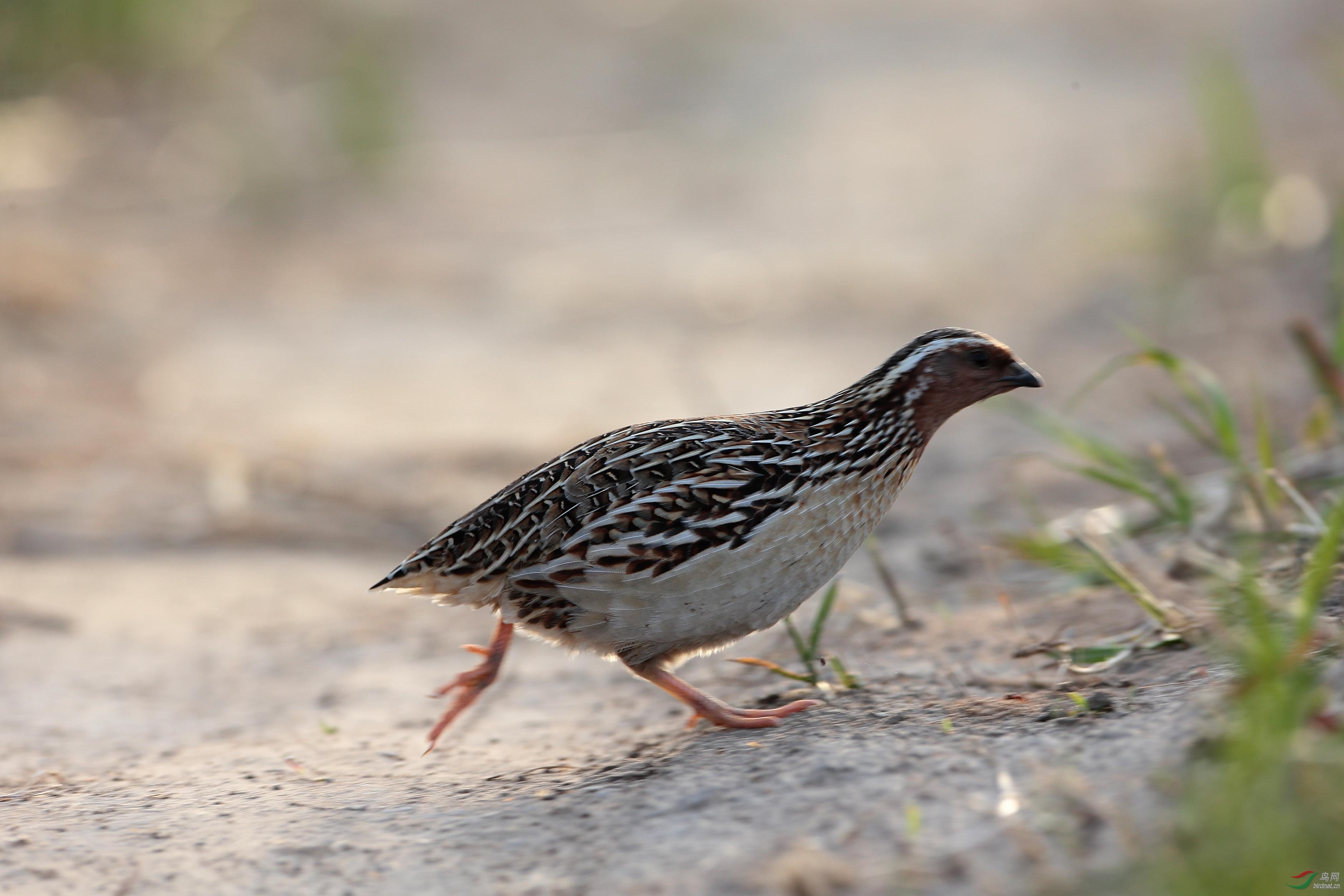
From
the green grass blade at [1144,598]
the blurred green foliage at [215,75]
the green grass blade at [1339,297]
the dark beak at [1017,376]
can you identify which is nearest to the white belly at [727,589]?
the dark beak at [1017,376]

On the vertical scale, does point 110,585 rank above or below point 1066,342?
below

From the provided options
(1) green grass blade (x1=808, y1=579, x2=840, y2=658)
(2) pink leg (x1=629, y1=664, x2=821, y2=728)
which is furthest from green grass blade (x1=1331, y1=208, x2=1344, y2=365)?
(2) pink leg (x1=629, y1=664, x2=821, y2=728)

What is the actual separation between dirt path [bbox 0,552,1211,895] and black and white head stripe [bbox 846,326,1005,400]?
984 millimetres

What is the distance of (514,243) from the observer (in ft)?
44.5

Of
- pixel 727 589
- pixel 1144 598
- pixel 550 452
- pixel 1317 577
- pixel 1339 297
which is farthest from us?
pixel 550 452

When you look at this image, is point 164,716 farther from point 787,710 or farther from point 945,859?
point 945,859

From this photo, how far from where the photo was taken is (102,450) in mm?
7727

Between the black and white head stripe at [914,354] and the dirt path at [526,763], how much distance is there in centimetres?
98

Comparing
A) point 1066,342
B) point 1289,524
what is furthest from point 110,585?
point 1066,342

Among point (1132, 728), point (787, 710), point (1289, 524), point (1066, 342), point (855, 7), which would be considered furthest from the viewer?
point (855, 7)

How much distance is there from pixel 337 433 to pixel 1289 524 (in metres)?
5.65

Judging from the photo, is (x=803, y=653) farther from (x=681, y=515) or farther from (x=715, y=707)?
(x=681, y=515)

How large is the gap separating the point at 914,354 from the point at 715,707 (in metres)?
1.30

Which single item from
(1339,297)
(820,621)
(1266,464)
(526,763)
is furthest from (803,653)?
(1339,297)
